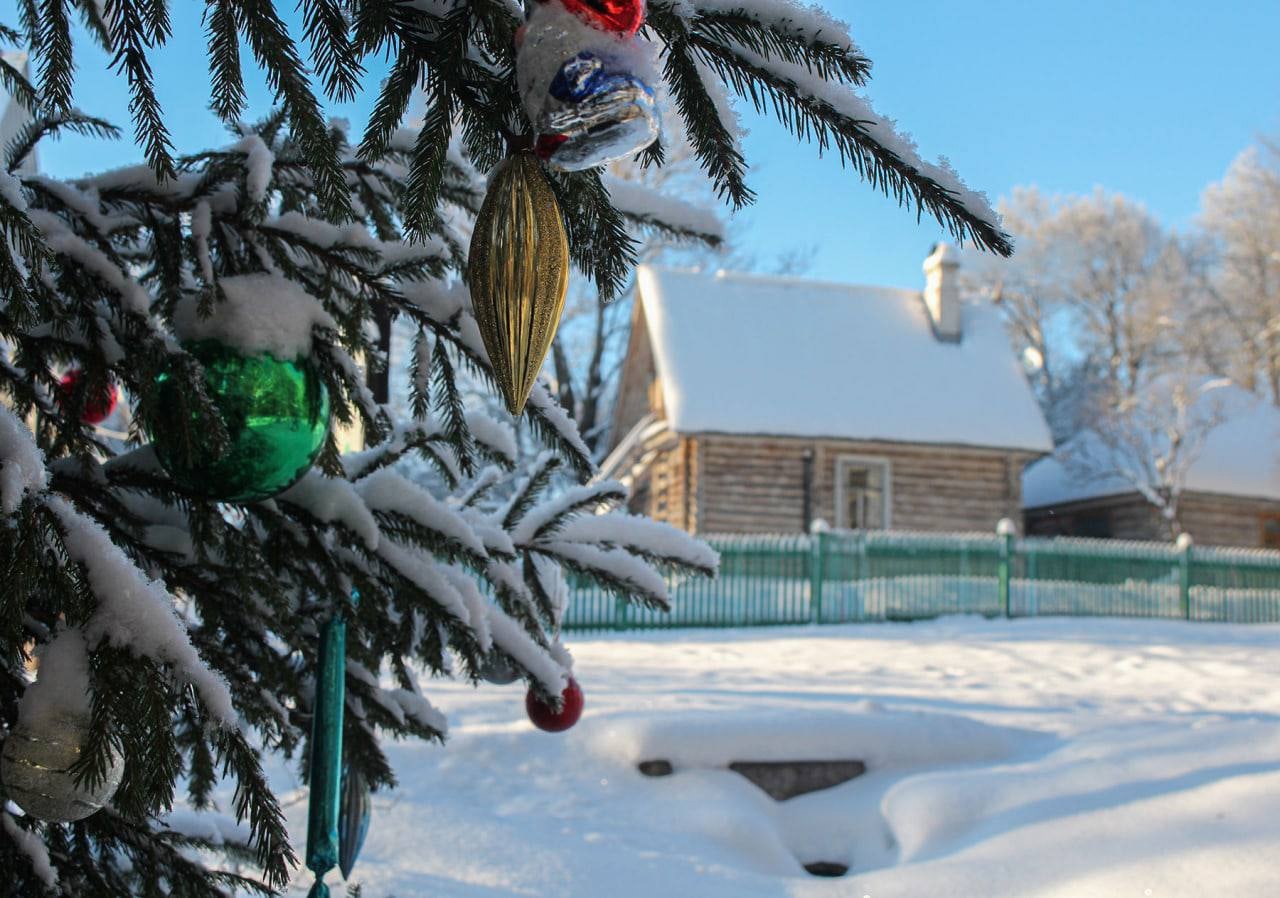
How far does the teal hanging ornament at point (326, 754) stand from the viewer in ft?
6.24

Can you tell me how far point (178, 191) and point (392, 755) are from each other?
4.17 meters

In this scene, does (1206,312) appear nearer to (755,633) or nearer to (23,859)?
(755,633)

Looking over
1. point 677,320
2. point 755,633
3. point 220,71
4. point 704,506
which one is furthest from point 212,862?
point 677,320

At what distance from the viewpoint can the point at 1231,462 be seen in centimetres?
2219

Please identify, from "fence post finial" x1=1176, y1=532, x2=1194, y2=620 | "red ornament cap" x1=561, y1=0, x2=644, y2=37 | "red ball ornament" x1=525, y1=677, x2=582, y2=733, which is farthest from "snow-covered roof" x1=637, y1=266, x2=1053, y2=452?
"red ornament cap" x1=561, y1=0, x2=644, y2=37

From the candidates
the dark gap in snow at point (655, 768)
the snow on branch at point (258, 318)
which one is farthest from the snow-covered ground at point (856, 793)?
the snow on branch at point (258, 318)

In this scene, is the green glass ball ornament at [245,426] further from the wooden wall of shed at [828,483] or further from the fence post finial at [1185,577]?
the fence post finial at [1185,577]

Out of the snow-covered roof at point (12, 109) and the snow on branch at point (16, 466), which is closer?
the snow on branch at point (16, 466)

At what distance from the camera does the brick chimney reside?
20.0m

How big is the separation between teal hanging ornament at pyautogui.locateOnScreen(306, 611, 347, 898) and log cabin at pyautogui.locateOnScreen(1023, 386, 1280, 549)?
23.1 metres

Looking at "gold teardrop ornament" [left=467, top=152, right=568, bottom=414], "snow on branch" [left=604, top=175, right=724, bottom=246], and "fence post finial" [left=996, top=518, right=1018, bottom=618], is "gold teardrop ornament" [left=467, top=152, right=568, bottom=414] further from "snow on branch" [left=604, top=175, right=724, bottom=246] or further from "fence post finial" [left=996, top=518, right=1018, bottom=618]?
"fence post finial" [left=996, top=518, right=1018, bottom=618]

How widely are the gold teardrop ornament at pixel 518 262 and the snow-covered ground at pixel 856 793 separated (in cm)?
287

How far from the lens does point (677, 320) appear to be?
1891cm

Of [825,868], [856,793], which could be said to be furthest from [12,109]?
[856,793]
